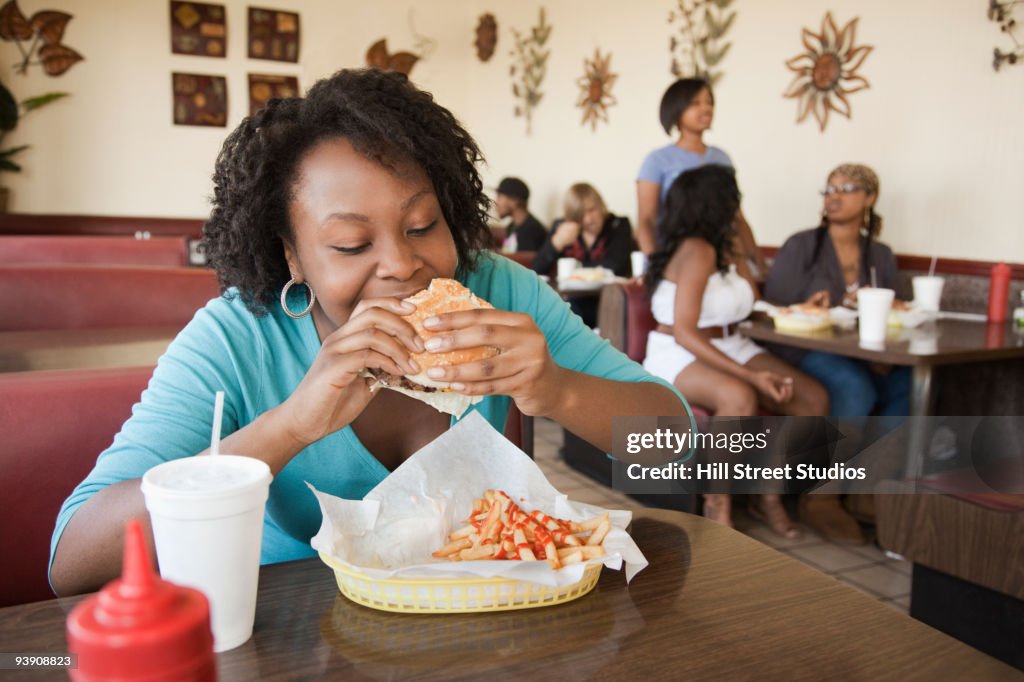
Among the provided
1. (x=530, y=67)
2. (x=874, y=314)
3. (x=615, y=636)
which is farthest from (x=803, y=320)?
(x=530, y=67)

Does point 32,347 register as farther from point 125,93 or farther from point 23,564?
point 125,93

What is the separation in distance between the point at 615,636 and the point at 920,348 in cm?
241

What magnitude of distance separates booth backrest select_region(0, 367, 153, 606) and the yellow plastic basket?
65 cm

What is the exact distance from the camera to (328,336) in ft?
4.00

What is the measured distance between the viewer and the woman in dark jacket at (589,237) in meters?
6.01

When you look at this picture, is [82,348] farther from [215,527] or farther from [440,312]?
[215,527]

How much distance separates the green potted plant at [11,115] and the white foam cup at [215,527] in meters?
7.85

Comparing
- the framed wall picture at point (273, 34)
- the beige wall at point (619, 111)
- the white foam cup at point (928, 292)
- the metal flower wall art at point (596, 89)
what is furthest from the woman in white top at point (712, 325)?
the framed wall picture at point (273, 34)

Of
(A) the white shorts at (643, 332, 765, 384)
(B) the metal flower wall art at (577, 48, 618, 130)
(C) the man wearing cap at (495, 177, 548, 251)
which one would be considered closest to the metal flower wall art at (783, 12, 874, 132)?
(A) the white shorts at (643, 332, 765, 384)

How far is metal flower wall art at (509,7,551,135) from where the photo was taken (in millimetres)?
7633

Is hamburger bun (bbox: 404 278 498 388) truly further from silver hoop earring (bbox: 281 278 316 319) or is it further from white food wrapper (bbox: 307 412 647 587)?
silver hoop earring (bbox: 281 278 316 319)

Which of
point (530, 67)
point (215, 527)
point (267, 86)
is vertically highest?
point (530, 67)

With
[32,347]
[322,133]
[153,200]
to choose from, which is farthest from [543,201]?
[322,133]

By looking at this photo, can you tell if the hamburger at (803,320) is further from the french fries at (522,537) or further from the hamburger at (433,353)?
the french fries at (522,537)
